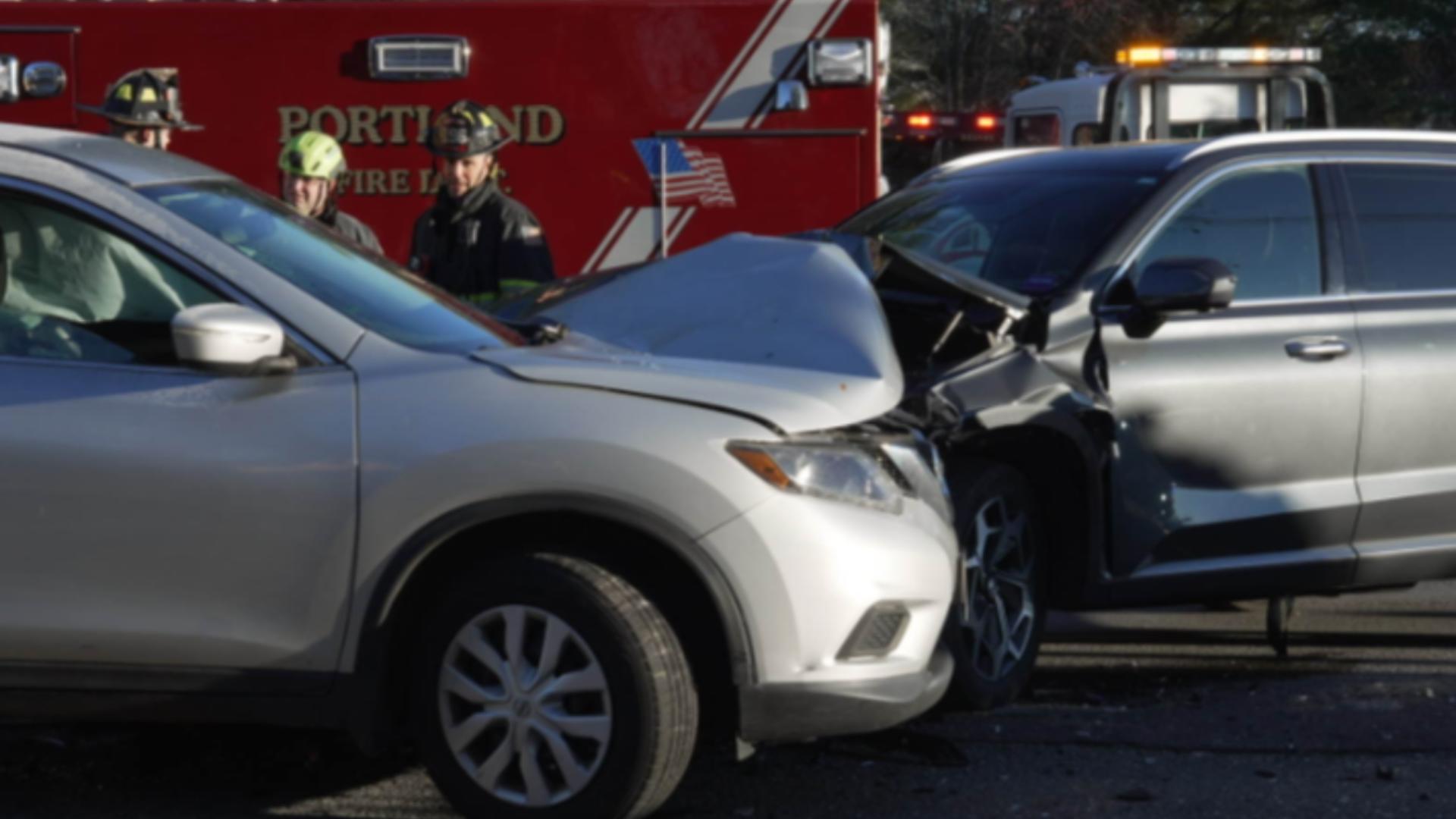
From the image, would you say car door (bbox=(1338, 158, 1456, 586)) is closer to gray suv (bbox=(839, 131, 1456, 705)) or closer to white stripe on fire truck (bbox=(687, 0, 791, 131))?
gray suv (bbox=(839, 131, 1456, 705))

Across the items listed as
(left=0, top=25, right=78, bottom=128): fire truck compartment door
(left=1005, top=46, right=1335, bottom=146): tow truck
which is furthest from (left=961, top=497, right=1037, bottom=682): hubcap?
(left=1005, top=46, right=1335, bottom=146): tow truck

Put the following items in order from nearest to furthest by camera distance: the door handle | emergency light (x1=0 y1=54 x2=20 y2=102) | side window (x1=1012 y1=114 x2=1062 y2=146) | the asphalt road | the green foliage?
the asphalt road
the door handle
emergency light (x1=0 y1=54 x2=20 y2=102)
side window (x1=1012 y1=114 x2=1062 y2=146)
the green foliage

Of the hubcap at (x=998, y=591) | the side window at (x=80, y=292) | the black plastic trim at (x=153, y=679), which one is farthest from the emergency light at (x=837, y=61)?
the black plastic trim at (x=153, y=679)

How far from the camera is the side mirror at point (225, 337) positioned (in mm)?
4809

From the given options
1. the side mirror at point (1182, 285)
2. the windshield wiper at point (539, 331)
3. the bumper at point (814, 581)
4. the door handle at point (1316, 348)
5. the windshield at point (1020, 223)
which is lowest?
the bumper at point (814, 581)

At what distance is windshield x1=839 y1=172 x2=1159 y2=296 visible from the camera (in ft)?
23.0

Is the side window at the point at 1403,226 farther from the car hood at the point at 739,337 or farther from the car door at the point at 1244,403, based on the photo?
the car hood at the point at 739,337

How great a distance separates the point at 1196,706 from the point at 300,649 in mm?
2919

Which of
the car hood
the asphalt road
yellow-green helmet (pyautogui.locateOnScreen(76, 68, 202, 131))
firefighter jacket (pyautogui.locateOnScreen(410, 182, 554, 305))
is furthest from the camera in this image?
firefighter jacket (pyautogui.locateOnScreen(410, 182, 554, 305))

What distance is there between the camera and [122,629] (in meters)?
4.93

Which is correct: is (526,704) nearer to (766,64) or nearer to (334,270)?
(334,270)

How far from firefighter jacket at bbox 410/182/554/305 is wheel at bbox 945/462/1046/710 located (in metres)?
2.43

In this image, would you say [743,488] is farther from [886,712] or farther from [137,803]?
[137,803]

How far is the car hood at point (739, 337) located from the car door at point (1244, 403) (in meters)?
1.04
